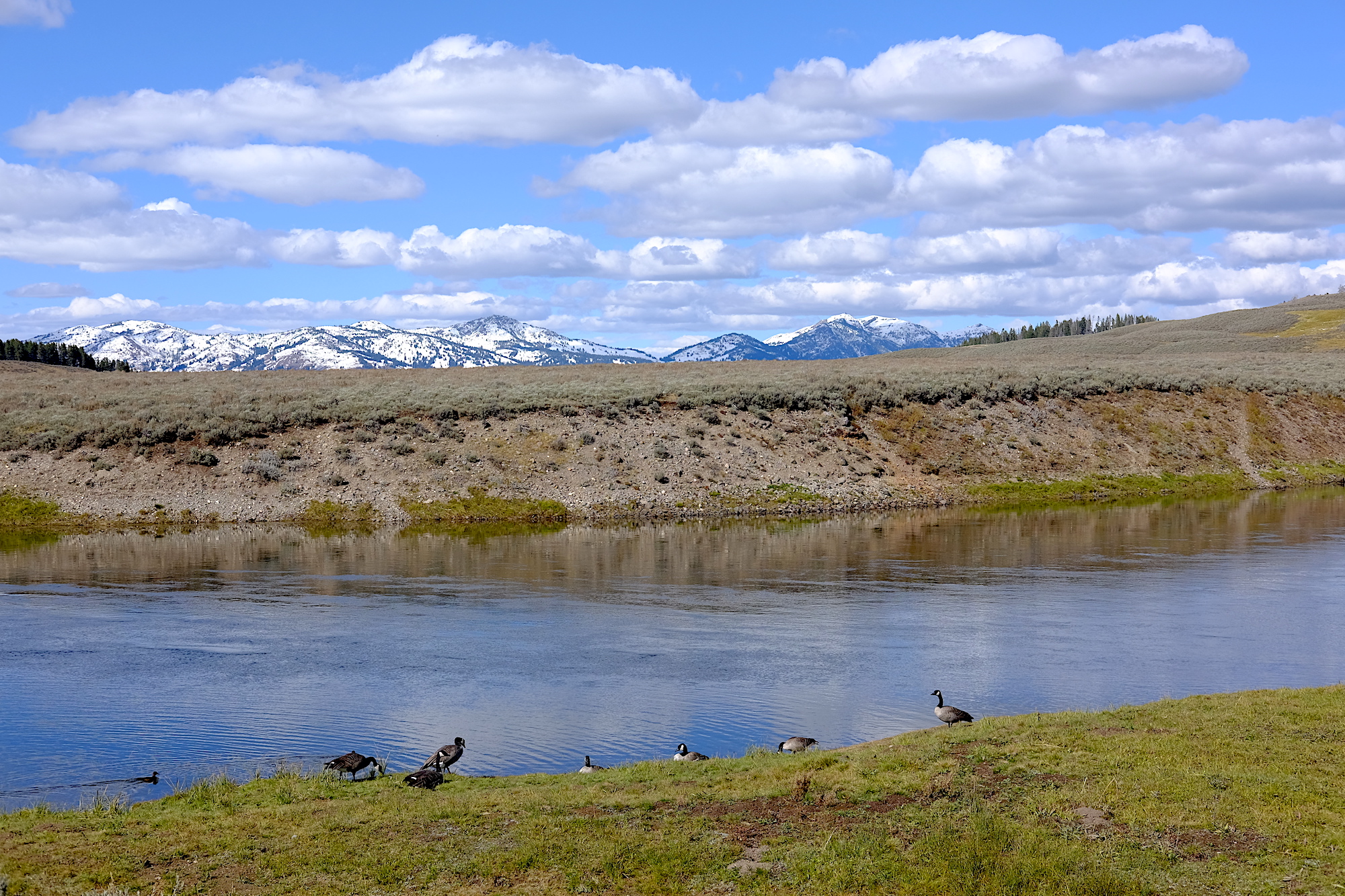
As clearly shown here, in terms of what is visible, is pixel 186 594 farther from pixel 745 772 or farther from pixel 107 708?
pixel 745 772

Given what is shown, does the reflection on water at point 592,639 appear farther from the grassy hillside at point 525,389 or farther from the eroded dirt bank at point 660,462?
the grassy hillside at point 525,389

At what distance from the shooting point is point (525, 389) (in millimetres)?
70750

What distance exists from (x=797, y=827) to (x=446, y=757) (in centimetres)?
595

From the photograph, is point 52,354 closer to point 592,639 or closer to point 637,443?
point 637,443

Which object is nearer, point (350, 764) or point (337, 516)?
point (350, 764)

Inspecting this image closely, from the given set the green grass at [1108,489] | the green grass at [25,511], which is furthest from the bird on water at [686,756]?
the green grass at [1108,489]

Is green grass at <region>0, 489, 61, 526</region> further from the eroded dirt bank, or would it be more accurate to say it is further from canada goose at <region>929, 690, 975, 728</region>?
canada goose at <region>929, 690, 975, 728</region>

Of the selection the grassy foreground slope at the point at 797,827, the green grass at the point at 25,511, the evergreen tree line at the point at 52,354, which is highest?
the evergreen tree line at the point at 52,354

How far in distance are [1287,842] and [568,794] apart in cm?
841

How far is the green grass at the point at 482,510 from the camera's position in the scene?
5272 centimetres

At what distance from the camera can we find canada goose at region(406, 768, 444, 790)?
15570 millimetres

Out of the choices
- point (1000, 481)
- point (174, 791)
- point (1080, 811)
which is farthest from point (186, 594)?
point (1000, 481)

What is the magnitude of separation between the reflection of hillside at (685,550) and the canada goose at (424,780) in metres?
18.7

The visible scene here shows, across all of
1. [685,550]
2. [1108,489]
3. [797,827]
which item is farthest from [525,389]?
[797,827]
